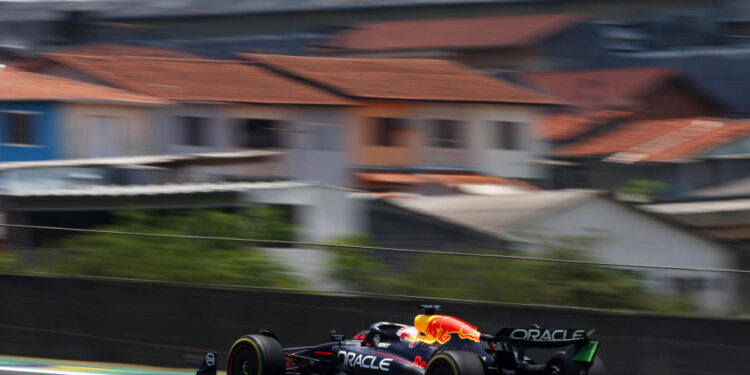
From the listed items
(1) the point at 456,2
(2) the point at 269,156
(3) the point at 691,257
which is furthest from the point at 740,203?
(1) the point at 456,2

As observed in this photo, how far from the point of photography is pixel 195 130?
4191 centimetres

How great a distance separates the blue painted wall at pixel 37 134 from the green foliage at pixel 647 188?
1942cm

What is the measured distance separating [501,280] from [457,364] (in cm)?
441

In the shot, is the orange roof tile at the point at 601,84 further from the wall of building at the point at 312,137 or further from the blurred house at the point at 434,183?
the wall of building at the point at 312,137

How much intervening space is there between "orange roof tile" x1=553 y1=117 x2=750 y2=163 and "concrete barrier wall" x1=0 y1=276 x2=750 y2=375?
28.5 m

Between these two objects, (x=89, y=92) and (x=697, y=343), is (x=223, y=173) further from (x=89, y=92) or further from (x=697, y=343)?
(x=697, y=343)

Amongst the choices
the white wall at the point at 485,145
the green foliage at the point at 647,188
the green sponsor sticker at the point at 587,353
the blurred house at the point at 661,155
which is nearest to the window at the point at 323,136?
the white wall at the point at 485,145

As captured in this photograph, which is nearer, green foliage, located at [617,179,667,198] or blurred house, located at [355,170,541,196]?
green foliage, located at [617,179,667,198]

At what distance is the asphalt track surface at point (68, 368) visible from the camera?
481 inches

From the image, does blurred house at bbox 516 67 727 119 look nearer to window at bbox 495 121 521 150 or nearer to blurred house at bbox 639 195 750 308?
window at bbox 495 121 521 150

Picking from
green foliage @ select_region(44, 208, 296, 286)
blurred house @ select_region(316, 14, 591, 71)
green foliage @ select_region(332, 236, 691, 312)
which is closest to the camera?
green foliage @ select_region(332, 236, 691, 312)

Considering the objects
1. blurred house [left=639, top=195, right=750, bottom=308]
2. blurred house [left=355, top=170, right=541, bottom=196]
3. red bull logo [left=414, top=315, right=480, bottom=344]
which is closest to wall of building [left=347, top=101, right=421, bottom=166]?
blurred house [left=355, top=170, right=541, bottom=196]

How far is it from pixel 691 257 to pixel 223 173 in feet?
53.8

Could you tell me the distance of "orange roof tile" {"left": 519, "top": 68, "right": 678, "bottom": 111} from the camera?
169ft
